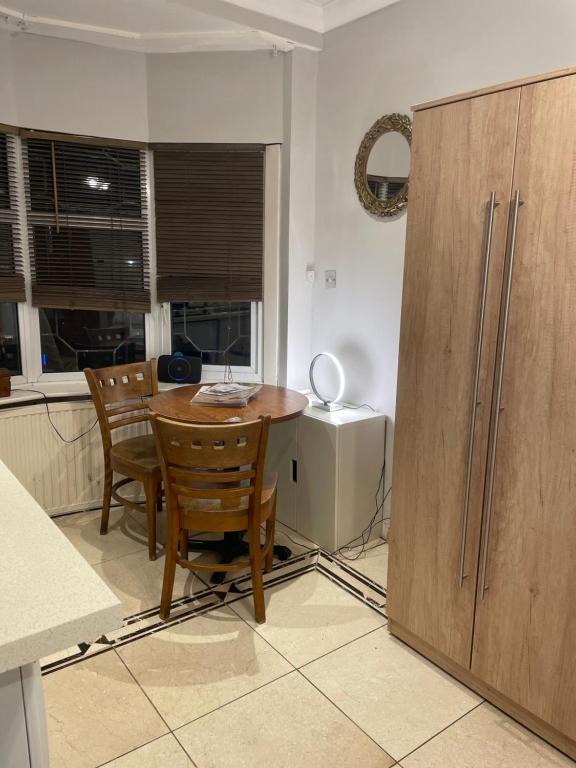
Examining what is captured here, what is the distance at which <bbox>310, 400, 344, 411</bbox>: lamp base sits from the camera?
3248mm

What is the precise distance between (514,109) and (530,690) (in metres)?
1.84

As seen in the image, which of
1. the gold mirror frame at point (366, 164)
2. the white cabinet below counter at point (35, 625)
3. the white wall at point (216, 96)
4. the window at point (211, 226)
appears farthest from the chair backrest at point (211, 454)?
the white wall at point (216, 96)

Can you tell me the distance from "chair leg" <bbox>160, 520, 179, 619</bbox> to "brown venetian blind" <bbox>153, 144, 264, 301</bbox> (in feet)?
5.52

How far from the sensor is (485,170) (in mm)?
1856

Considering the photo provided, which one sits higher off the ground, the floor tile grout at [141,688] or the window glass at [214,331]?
the window glass at [214,331]

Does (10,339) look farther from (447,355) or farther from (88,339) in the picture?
(447,355)

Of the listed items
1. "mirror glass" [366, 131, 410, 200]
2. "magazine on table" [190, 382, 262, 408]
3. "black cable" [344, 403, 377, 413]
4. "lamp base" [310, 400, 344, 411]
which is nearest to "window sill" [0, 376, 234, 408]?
"magazine on table" [190, 382, 262, 408]

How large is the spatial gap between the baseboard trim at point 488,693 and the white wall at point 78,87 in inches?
122

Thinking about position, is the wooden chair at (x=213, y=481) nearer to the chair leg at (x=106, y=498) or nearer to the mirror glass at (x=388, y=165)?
the chair leg at (x=106, y=498)

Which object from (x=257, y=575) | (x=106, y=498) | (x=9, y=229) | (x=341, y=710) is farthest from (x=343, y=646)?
(x=9, y=229)

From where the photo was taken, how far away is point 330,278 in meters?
3.43

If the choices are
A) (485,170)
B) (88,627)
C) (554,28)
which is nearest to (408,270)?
(485,170)

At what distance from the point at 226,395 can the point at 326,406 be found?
1.96 feet

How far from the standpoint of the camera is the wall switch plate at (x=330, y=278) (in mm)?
3408
